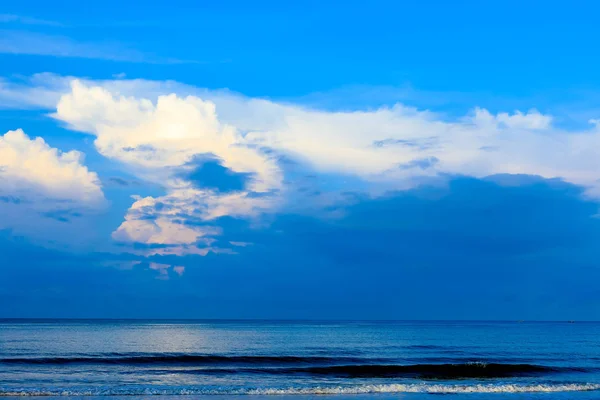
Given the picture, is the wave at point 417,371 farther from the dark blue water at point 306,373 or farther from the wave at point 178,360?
the wave at point 178,360

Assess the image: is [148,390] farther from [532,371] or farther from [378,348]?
[378,348]

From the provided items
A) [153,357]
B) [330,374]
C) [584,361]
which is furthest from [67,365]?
[584,361]

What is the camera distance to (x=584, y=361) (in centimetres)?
6366

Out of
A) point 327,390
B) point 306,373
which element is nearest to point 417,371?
point 306,373

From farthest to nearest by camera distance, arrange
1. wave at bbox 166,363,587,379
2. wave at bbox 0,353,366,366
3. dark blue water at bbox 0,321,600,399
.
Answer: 1. wave at bbox 0,353,366,366
2. wave at bbox 166,363,587,379
3. dark blue water at bbox 0,321,600,399

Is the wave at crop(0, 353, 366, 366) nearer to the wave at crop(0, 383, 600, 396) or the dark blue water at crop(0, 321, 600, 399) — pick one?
the dark blue water at crop(0, 321, 600, 399)

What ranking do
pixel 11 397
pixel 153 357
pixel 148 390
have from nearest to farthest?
pixel 11 397, pixel 148 390, pixel 153 357

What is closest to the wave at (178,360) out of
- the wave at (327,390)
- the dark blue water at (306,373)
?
the dark blue water at (306,373)

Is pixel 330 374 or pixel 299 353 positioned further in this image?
pixel 299 353

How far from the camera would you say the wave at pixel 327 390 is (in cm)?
3644

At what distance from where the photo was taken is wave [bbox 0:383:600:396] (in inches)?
1435

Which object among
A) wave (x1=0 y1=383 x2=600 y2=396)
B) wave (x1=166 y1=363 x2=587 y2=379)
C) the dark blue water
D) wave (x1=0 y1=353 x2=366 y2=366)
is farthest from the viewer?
wave (x1=0 y1=353 x2=366 y2=366)

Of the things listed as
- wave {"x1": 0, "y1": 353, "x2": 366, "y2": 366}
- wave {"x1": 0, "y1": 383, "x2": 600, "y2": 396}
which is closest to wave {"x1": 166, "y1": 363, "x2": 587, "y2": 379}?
wave {"x1": 0, "y1": 353, "x2": 366, "y2": 366}

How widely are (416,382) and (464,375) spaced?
9275 mm
